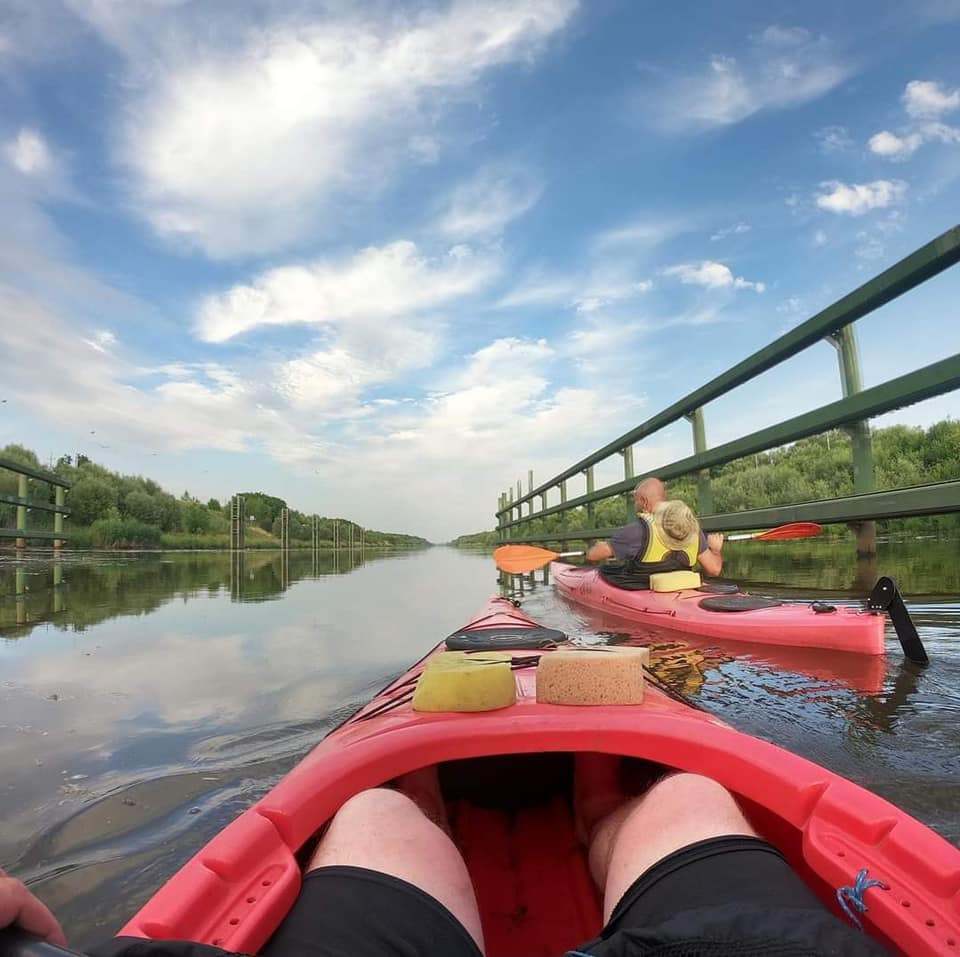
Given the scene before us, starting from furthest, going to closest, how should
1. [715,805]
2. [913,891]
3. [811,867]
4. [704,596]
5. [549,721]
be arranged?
1. [704,596]
2. [549,721]
3. [715,805]
4. [811,867]
5. [913,891]

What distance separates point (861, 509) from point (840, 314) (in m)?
1.43

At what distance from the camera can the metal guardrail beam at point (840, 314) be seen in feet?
11.4

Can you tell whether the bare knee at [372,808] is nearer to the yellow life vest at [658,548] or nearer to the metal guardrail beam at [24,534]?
the yellow life vest at [658,548]

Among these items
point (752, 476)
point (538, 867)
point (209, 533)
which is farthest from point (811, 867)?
point (209, 533)

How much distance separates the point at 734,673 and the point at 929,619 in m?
1.63

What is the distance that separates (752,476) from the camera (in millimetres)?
7414

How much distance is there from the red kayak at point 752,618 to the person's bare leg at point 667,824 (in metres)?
2.74

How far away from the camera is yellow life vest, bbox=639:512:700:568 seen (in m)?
5.38

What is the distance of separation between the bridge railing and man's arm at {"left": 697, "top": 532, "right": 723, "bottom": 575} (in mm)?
185

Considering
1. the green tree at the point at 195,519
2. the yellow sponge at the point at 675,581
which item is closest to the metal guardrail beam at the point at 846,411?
the yellow sponge at the point at 675,581

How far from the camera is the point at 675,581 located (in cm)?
517

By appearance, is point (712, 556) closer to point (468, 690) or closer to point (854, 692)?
point (854, 692)

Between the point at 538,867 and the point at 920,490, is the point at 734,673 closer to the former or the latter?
the point at 920,490

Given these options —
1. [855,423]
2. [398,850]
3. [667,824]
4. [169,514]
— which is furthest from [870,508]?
[169,514]
